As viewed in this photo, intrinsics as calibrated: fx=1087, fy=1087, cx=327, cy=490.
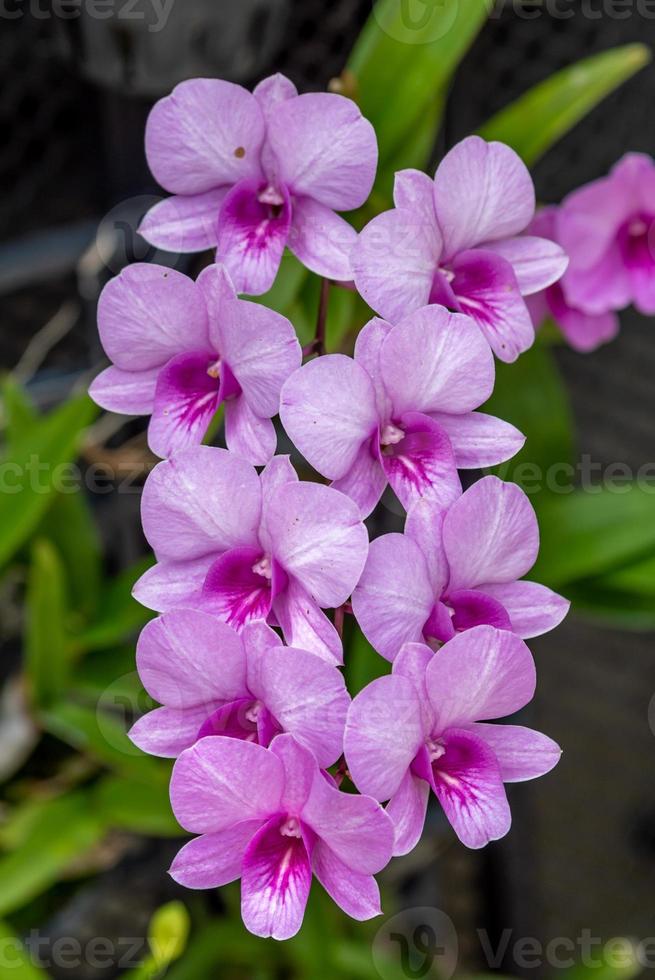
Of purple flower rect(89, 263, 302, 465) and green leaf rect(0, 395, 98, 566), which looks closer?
purple flower rect(89, 263, 302, 465)

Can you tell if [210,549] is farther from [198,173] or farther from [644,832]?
[644,832]

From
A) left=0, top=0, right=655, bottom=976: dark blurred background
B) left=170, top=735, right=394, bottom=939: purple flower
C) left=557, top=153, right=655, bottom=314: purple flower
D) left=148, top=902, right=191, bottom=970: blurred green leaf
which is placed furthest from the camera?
left=0, top=0, right=655, bottom=976: dark blurred background

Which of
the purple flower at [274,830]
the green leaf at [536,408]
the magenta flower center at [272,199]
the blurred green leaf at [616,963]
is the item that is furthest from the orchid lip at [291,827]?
the blurred green leaf at [616,963]

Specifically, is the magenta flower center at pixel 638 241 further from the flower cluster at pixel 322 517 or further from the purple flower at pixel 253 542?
the purple flower at pixel 253 542

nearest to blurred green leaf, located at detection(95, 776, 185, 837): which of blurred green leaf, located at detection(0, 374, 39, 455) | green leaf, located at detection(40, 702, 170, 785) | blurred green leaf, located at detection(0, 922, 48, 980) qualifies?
green leaf, located at detection(40, 702, 170, 785)

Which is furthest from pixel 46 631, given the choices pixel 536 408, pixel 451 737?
pixel 451 737

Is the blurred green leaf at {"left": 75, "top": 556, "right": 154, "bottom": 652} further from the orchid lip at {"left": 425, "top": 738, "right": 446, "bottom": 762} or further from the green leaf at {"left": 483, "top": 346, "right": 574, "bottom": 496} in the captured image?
the orchid lip at {"left": 425, "top": 738, "right": 446, "bottom": 762}

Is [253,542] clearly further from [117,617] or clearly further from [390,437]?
[117,617]
